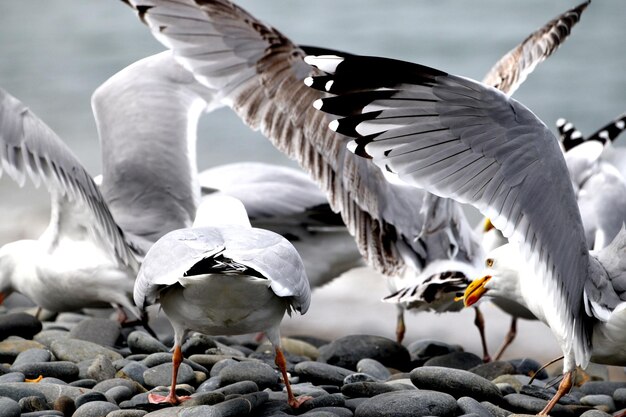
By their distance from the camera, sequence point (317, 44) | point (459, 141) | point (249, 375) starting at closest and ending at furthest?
point (459, 141) < point (249, 375) < point (317, 44)

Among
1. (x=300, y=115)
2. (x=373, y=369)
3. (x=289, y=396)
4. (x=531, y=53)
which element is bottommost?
(x=373, y=369)

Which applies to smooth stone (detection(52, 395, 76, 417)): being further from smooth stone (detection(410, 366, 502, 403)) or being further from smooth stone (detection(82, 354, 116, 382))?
smooth stone (detection(410, 366, 502, 403))

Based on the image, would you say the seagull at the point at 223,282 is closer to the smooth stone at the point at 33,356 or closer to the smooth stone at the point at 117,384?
the smooth stone at the point at 117,384

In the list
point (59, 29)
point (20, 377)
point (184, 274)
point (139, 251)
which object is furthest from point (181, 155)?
point (59, 29)

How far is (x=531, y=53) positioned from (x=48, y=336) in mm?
2469

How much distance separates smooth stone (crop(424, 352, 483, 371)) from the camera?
4551 mm

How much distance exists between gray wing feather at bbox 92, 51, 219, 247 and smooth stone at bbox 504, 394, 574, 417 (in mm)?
1960

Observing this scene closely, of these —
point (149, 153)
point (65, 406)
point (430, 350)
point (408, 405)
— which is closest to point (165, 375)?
point (65, 406)

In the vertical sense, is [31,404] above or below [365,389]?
below

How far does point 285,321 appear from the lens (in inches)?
278

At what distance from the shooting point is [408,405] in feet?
10.9

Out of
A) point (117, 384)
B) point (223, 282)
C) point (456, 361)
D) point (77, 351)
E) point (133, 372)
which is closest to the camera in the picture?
point (223, 282)

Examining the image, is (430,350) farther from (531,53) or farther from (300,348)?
(531,53)

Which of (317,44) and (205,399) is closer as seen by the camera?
(205,399)
